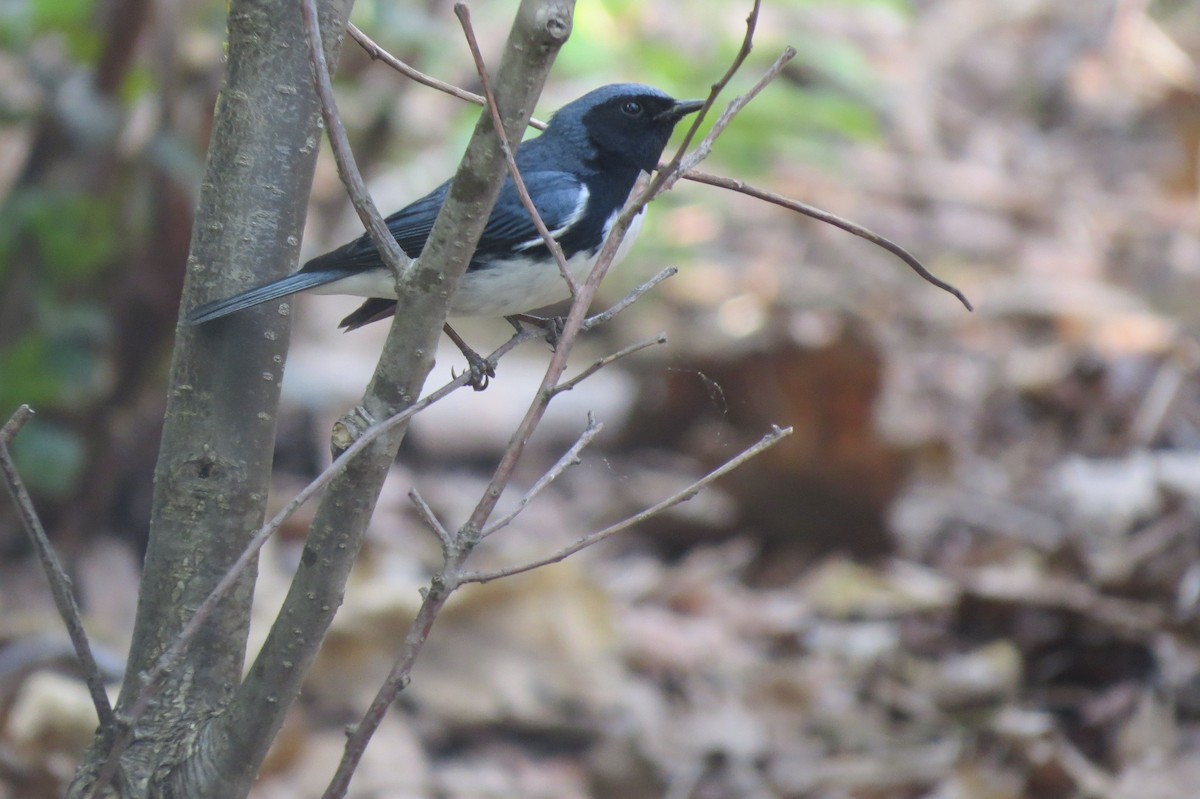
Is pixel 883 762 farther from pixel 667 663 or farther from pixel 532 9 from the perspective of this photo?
pixel 532 9

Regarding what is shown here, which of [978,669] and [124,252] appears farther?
[124,252]

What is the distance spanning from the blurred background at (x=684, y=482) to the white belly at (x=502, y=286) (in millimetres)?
348

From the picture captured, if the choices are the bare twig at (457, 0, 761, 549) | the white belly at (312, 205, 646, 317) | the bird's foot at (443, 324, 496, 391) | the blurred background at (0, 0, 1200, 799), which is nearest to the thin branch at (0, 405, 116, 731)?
the bare twig at (457, 0, 761, 549)

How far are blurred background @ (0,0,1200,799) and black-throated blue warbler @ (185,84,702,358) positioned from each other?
40 cm

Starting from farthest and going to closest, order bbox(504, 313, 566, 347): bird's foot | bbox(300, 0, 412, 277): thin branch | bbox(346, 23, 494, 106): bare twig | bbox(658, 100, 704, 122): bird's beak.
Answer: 1. bbox(658, 100, 704, 122): bird's beak
2. bbox(504, 313, 566, 347): bird's foot
3. bbox(346, 23, 494, 106): bare twig
4. bbox(300, 0, 412, 277): thin branch

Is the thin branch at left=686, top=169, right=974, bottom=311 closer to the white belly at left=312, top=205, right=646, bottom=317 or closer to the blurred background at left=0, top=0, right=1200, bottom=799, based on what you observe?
the blurred background at left=0, top=0, right=1200, bottom=799

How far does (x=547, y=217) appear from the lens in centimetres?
307

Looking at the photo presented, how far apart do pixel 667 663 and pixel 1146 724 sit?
150 centimetres

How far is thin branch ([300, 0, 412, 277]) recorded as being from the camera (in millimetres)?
1655

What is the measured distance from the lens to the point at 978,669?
12.2ft

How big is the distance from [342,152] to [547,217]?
1408mm

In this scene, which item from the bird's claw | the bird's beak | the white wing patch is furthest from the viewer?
the bird's beak

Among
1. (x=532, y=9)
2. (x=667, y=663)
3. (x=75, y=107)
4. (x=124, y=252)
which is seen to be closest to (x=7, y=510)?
(x=124, y=252)

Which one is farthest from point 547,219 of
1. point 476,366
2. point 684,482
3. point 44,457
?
point 684,482
